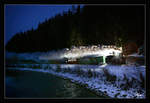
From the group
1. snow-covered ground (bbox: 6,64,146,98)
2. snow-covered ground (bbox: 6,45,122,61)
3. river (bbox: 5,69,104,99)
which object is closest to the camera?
snow-covered ground (bbox: 6,64,146,98)

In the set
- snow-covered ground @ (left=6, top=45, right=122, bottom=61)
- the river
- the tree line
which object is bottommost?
the river

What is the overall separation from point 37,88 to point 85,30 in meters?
2.45

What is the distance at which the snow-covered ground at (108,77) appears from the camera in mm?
4430

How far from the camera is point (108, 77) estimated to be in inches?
185

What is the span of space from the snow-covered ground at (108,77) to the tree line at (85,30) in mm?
752

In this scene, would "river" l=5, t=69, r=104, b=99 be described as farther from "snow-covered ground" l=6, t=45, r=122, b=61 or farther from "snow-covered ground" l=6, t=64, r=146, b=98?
"snow-covered ground" l=6, t=45, r=122, b=61

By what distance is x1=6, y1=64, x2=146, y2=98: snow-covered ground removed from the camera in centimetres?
443

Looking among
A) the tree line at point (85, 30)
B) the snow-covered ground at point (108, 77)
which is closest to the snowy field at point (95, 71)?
the snow-covered ground at point (108, 77)

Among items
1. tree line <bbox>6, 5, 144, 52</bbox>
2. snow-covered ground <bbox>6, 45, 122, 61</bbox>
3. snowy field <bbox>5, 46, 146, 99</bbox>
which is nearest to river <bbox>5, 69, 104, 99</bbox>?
snowy field <bbox>5, 46, 146, 99</bbox>

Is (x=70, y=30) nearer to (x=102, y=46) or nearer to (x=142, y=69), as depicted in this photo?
(x=102, y=46)

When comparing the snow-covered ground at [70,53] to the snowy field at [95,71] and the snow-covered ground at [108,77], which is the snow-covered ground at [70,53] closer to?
the snowy field at [95,71]

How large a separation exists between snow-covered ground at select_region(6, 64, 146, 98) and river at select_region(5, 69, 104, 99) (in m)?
0.26

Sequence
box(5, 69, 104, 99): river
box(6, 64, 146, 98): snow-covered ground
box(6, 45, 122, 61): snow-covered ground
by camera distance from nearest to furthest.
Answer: box(6, 64, 146, 98): snow-covered ground → box(5, 69, 104, 99): river → box(6, 45, 122, 61): snow-covered ground
